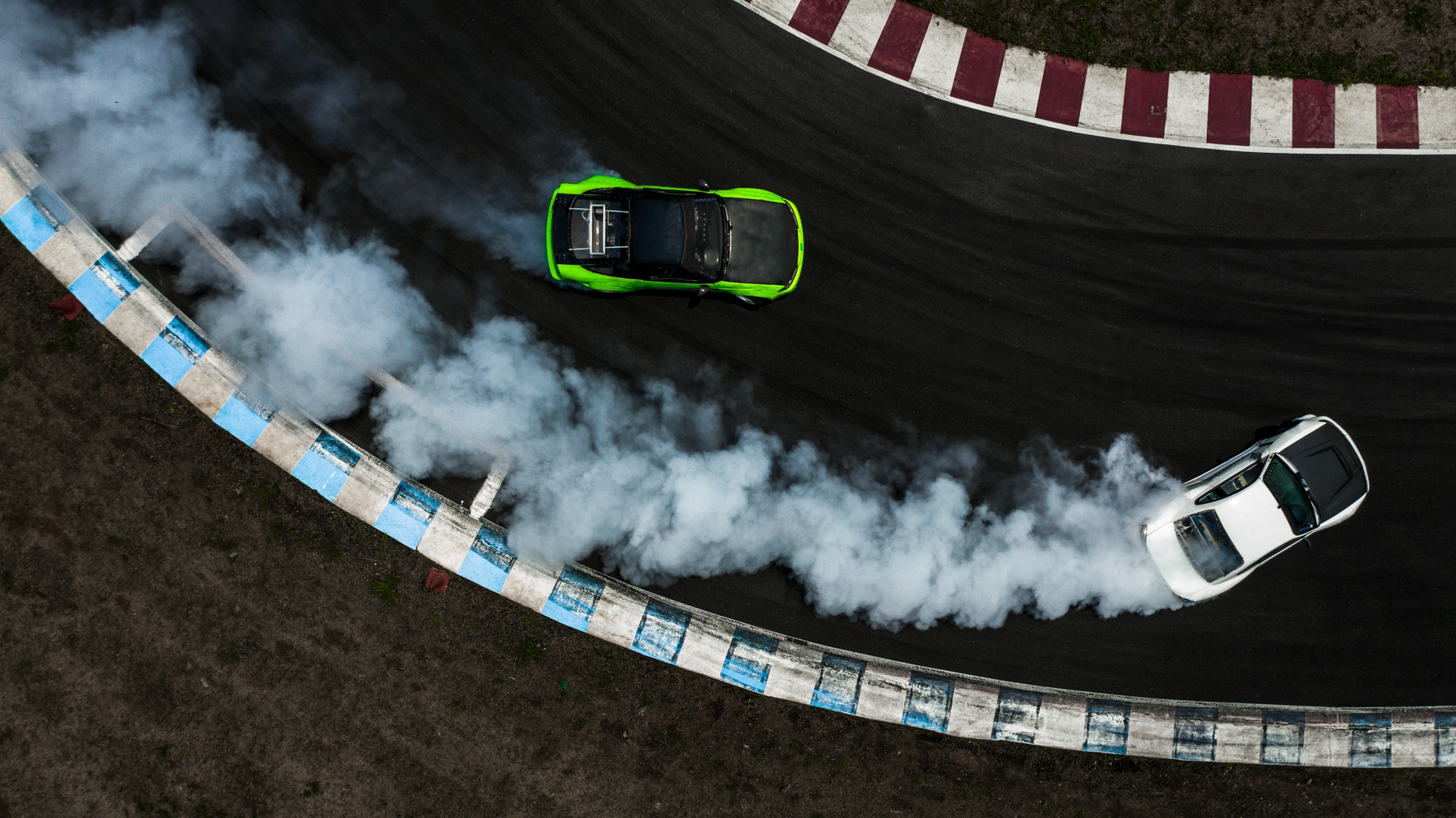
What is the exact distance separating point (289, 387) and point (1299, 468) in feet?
39.1

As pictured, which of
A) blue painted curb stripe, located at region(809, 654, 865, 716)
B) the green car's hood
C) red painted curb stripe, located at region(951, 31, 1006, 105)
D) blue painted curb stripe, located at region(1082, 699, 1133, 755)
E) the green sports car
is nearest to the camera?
the green sports car

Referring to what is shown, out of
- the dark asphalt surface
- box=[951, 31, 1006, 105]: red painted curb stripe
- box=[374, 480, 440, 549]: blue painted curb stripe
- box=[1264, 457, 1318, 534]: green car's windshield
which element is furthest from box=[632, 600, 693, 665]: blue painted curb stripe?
box=[951, 31, 1006, 105]: red painted curb stripe

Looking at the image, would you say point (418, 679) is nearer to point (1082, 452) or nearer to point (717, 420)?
point (717, 420)

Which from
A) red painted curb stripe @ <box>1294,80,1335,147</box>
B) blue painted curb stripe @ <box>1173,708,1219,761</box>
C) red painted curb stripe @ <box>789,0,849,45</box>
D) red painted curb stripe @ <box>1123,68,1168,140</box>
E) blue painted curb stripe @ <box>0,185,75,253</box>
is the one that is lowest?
blue painted curb stripe @ <box>1173,708,1219,761</box>

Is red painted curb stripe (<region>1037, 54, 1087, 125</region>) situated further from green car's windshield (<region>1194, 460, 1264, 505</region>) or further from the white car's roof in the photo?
the white car's roof

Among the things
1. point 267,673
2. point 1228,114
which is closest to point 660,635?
point 267,673

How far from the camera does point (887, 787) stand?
878cm

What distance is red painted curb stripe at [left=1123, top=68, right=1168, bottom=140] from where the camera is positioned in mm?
9008

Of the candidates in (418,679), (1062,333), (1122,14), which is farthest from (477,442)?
(1122,14)

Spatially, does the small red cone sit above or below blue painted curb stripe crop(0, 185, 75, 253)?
below

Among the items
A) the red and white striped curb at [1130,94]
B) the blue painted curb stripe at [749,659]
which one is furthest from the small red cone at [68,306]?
the red and white striped curb at [1130,94]

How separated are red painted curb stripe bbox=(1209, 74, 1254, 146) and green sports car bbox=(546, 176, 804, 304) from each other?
18.1ft

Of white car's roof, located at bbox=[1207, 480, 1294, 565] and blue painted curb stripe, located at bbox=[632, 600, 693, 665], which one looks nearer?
white car's roof, located at bbox=[1207, 480, 1294, 565]

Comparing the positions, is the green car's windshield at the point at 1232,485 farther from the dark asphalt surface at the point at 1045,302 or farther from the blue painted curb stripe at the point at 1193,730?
the blue painted curb stripe at the point at 1193,730
